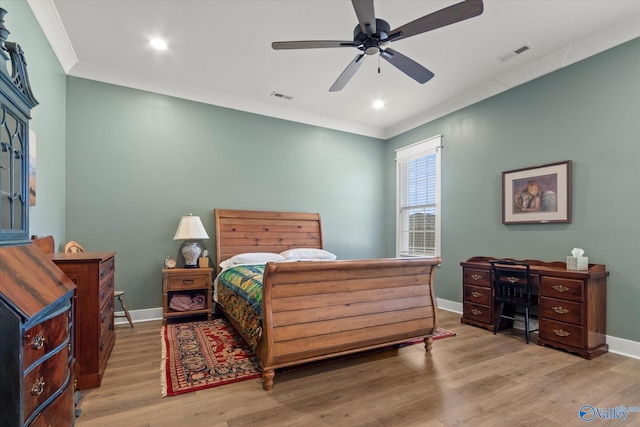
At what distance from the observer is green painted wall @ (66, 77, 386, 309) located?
362cm

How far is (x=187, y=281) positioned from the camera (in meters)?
3.69

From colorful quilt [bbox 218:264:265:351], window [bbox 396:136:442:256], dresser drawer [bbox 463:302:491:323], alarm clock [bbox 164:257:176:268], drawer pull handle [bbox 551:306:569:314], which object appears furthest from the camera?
window [bbox 396:136:442:256]

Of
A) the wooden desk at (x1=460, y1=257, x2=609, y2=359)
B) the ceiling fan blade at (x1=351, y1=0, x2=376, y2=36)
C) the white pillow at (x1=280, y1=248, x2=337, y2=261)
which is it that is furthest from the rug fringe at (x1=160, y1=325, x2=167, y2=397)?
the wooden desk at (x1=460, y1=257, x2=609, y2=359)

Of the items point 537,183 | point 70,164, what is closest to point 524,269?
point 537,183

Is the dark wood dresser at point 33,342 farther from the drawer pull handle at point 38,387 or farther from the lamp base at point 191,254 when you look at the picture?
the lamp base at point 191,254

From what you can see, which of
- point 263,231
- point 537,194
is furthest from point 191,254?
point 537,194

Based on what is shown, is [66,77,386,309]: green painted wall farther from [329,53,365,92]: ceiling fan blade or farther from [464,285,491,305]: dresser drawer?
[464,285,491,305]: dresser drawer

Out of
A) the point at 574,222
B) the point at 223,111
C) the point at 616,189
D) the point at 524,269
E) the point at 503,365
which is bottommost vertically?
the point at 503,365

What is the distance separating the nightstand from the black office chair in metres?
3.29

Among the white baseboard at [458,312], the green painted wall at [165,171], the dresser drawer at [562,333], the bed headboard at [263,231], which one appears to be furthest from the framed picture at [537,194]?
the bed headboard at [263,231]

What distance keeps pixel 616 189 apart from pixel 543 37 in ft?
5.30

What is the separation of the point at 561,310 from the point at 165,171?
15.2ft

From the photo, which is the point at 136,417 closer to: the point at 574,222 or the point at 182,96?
the point at 182,96

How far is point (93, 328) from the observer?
2.12 meters
